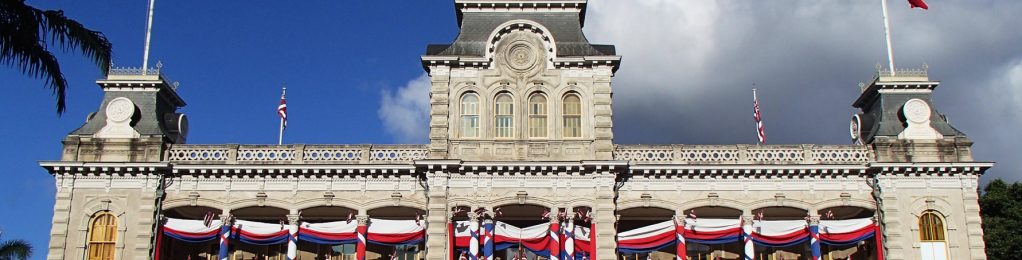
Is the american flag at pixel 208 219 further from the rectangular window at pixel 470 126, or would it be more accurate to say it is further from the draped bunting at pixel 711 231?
the draped bunting at pixel 711 231

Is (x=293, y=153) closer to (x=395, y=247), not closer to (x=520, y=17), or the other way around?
(x=395, y=247)

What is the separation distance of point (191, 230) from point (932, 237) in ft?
85.5

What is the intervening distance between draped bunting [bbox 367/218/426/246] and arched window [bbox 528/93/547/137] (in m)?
5.19

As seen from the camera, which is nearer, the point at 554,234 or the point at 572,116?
the point at 554,234

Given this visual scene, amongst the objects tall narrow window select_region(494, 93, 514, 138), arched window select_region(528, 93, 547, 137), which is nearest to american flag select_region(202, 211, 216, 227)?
tall narrow window select_region(494, 93, 514, 138)

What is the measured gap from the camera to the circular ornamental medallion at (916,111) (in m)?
33.3

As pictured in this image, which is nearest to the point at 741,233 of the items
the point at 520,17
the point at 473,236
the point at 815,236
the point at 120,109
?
the point at 815,236

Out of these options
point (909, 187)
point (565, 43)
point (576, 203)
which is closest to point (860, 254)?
point (909, 187)

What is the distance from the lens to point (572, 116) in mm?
32719

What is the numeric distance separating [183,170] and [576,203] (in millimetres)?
13979

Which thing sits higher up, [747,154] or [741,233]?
Result: [747,154]

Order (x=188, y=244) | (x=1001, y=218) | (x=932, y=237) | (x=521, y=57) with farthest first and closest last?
(x=1001, y=218), (x=188, y=244), (x=521, y=57), (x=932, y=237)

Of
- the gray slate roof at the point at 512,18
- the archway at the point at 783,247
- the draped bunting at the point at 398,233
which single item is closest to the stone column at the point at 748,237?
the archway at the point at 783,247

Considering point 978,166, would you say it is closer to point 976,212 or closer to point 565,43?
point 976,212
